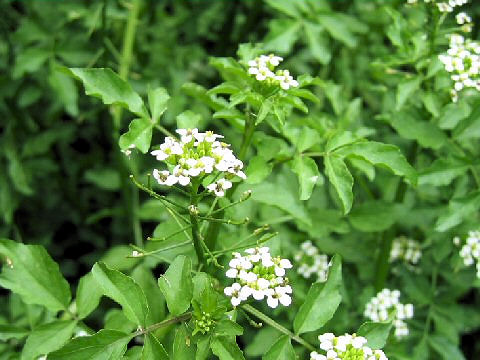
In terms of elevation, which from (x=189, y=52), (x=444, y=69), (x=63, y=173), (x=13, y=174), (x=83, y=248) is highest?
(x=444, y=69)

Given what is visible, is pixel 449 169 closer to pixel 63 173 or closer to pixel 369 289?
pixel 369 289

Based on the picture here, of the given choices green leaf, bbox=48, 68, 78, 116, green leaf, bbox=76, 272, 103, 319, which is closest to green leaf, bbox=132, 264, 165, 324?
green leaf, bbox=76, 272, 103, 319

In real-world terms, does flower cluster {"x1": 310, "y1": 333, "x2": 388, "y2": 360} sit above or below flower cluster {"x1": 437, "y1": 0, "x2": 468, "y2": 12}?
below

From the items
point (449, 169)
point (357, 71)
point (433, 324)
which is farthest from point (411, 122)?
point (357, 71)

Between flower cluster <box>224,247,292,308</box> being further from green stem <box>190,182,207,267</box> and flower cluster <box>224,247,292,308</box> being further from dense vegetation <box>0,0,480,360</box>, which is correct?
green stem <box>190,182,207,267</box>

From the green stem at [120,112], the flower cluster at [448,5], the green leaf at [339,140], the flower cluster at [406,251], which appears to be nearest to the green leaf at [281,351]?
the green leaf at [339,140]

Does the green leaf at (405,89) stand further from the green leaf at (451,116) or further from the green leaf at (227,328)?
the green leaf at (227,328)

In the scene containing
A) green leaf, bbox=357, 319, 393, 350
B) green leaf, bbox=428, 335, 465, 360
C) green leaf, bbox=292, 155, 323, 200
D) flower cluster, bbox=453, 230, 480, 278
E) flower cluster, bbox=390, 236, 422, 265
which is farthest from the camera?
flower cluster, bbox=390, 236, 422, 265
